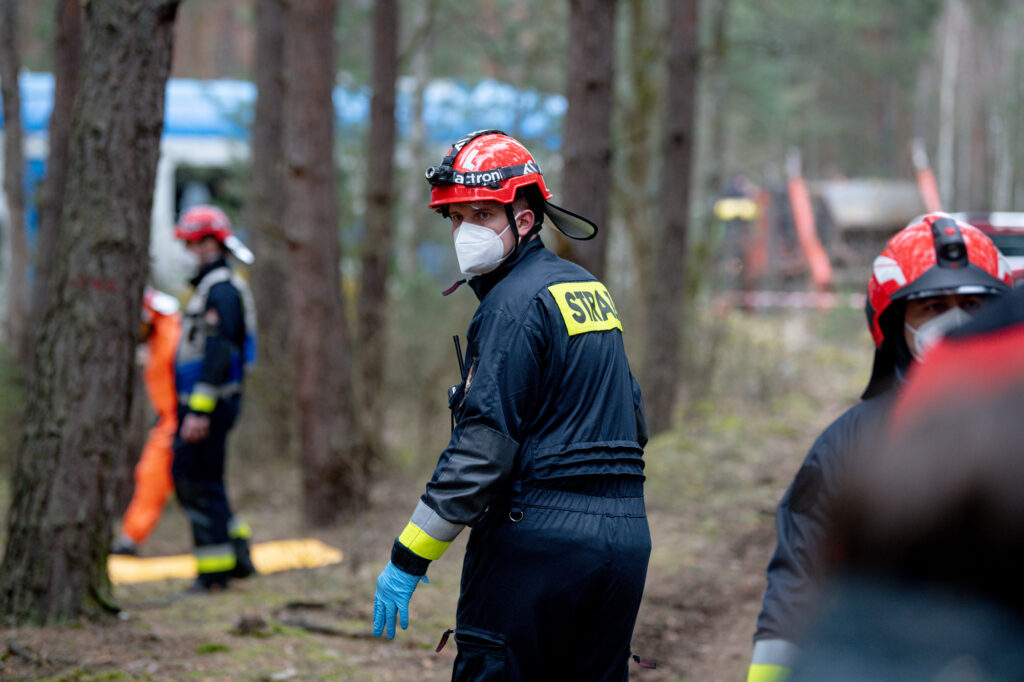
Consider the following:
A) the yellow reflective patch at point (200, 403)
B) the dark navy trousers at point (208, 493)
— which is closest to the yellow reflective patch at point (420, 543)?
the yellow reflective patch at point (200, 403)

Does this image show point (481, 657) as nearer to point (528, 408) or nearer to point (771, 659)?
point (528, 408)

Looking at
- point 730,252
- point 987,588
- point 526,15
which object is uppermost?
point 526,15

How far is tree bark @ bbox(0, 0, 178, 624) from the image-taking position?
469 centimetres

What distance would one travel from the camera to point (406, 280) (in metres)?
12.5

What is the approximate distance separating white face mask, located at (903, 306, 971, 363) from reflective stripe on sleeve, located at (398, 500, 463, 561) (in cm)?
130

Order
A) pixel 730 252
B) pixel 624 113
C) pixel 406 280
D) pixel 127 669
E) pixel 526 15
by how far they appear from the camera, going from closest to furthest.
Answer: pixel 127 669 → pixel 406 280 → pixel 624 113 → pixel 526 15 → pixel 730 252

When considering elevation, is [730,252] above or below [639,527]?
above

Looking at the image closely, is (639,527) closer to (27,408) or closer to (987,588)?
(987,588)

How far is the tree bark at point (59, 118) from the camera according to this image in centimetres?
860

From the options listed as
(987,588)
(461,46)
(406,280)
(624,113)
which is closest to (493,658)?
(987,588)

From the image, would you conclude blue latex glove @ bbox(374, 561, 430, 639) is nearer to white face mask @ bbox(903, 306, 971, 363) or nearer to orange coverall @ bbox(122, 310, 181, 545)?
white face mask @ bbox(903, 306, 971, 363)

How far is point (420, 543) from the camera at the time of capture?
3.09 m

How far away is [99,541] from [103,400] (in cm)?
62

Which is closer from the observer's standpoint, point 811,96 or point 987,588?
point 987,588
